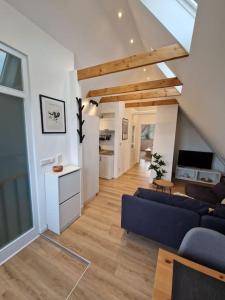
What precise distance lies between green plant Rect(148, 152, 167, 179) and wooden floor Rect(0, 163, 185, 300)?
194cm

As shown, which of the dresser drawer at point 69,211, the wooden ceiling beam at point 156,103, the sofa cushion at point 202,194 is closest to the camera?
the dresser drawer at point 69,211

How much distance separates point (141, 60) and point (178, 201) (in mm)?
1888

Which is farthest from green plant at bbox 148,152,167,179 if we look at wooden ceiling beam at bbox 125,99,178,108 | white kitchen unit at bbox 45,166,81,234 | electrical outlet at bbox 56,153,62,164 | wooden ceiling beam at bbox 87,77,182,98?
electrical outlet at bbox 56,153,62,164

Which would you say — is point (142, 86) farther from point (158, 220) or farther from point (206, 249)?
point (206, 249)

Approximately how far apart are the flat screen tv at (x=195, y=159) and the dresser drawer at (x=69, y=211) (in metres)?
3.84

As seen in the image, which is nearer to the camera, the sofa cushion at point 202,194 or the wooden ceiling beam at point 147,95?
the sofa cushion at point 202,194

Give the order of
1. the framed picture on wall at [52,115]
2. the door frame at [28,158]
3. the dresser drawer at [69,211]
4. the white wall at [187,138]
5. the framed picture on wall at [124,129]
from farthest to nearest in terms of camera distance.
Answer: the white wall at [187,138] < the framed picture on wall at [124,129] < the dresser drawer at [69,211] < the framed picture on wall at [52,115] < the door frame at [28,158]

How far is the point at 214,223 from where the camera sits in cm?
143

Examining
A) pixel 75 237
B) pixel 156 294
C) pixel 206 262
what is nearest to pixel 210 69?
pixel 206 262

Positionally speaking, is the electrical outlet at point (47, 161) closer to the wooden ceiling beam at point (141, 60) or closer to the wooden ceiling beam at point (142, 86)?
the wooden ceiling beam at point (141, 60)

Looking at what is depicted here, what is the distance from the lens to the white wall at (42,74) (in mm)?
1592

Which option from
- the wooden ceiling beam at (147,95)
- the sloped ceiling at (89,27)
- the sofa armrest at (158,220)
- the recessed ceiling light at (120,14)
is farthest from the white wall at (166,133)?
the sofa armrest at (158,220)

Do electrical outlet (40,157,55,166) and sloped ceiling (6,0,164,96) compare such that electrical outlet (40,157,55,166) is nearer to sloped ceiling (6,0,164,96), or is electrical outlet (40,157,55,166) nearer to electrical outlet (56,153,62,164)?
electrical outlet (56,153,62,164)

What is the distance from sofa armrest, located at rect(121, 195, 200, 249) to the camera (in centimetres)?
162
